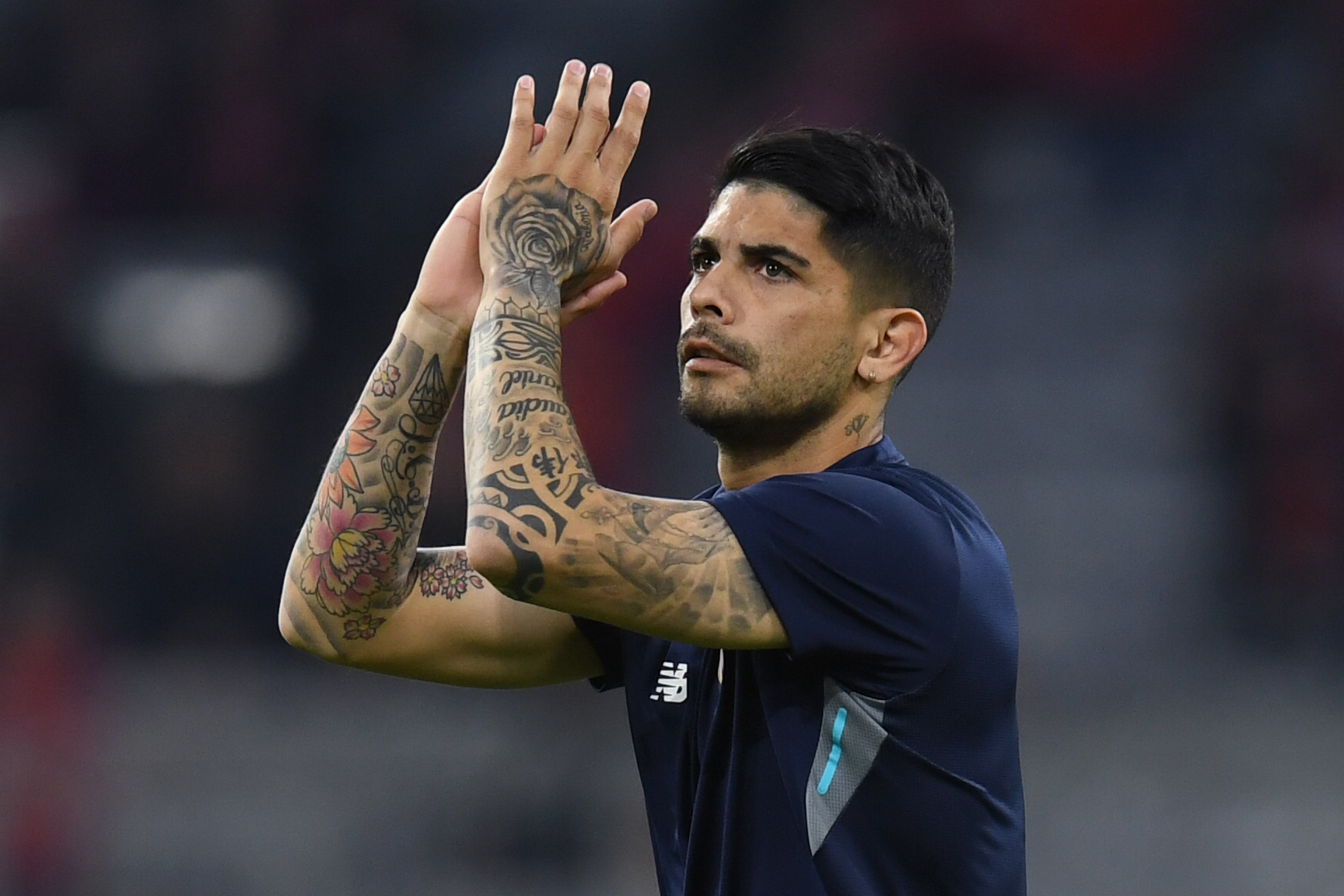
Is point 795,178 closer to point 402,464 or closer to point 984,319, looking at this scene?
point 402,464

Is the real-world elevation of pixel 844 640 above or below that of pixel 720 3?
below

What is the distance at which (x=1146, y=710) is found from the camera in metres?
7.43

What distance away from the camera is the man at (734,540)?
2629 millimetres

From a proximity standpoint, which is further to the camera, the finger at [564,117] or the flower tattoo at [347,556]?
the flower tattoo at [347,556]

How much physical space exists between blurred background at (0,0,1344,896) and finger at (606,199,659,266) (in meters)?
4.47

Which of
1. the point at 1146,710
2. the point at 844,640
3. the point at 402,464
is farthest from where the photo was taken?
the point at 1146,710

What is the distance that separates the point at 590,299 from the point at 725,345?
0.28 m

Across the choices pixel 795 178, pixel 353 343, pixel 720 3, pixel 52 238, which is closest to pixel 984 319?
pixel 720 3

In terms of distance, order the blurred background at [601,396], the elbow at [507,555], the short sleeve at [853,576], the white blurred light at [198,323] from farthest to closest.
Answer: the white blurred light at [198,323] < the blurred background at [601,396] < the short sleeve at [853,576] < the elbow at [507,555]

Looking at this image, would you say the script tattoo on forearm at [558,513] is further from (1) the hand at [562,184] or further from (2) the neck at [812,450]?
(2) the neck at [812,450]

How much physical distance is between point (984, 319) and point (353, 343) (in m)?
3.29

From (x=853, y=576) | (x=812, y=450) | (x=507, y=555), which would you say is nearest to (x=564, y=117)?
(x=812, y=450)

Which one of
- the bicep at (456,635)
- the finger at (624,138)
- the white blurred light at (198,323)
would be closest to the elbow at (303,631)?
the bicep at (456,635)

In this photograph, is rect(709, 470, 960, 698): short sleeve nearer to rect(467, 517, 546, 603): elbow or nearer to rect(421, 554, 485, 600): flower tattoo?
rect(467, 517, 546, 603): elbow
